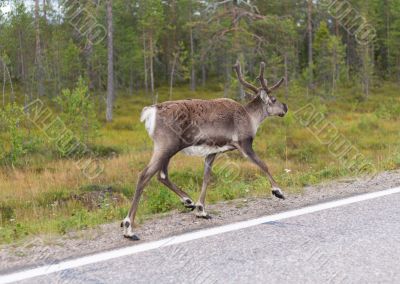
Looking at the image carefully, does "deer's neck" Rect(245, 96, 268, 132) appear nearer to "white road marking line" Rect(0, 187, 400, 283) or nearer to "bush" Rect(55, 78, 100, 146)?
"white road marking line" Rect(0, 187, 400, 283)

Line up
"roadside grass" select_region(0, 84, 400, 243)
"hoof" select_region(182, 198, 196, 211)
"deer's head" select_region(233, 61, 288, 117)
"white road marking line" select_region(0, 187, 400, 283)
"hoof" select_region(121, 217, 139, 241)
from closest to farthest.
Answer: "white road marking line" select_region(0, 187, 400, 283), "hoof" select_region(121, 217, 139, 241), "hoof" select_region(182, 198, 196, 211), "roadside grass" select_region(0, 84, 400, 243), "deer's head" select_region(233, 61, 288, 117)

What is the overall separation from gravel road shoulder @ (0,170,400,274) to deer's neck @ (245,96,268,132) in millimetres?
1031

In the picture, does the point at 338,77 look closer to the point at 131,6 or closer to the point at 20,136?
the point at 131,6

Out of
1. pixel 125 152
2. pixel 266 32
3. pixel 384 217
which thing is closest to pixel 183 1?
pixel 266 32

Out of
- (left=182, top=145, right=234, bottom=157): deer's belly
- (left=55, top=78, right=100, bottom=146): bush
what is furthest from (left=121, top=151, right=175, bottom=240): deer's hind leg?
(left=55, top=78, right=100, bottom=146): bush

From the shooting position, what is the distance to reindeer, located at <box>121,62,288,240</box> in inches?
198

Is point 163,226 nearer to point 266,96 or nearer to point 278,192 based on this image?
point 278,192

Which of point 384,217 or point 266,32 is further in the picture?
point 266,32

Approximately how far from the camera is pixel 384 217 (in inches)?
206

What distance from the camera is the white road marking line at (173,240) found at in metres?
3.72

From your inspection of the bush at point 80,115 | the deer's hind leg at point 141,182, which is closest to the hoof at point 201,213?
the deer's hind leg at point 141,182

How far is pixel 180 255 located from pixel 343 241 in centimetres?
156

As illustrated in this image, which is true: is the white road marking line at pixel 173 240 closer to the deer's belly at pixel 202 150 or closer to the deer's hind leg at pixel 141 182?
the deer's hind leg at pixel 141 182

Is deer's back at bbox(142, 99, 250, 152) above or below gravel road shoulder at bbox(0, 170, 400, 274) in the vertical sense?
above
